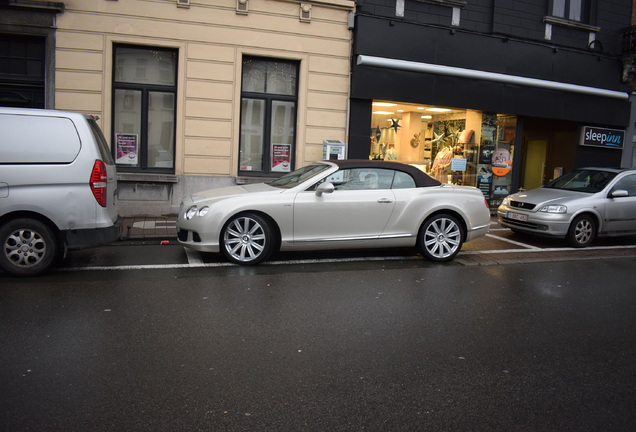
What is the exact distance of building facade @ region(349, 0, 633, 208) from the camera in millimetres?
13836

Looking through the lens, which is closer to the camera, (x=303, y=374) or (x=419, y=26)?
(x=303, y=374)

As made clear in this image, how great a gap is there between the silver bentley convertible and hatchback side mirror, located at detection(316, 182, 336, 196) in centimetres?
1

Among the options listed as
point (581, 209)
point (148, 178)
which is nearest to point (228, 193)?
point (148, 178)

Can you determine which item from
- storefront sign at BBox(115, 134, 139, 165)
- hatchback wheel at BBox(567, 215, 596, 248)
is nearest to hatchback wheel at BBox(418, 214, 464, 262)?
hatchback wheel at BBox(567, 215, 596, 248)

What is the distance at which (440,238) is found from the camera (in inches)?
339

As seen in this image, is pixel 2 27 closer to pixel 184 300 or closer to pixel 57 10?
pixel 57 10

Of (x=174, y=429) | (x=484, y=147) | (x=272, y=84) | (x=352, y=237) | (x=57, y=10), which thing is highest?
(x=57, y=10)

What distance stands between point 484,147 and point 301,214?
9.14 m

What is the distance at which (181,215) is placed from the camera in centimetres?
793

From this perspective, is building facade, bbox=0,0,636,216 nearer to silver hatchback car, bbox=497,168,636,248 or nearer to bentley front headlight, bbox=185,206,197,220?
silver hatchback car, bbox=497,168,636,248

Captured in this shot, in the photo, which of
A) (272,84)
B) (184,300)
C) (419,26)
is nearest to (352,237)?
(184,300)

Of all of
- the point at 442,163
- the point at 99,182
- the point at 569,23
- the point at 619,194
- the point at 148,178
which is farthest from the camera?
the point at 569,23

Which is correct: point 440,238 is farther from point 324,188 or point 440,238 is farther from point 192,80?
point 192,80

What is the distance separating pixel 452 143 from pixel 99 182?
10578 millimetres
